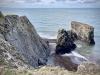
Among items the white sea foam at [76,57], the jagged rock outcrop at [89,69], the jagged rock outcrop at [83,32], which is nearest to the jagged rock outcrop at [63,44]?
the white sea foam at [76,57]

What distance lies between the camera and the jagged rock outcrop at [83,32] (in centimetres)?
6588

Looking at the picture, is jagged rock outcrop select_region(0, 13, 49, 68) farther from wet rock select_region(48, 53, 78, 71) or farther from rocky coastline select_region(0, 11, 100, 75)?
wet rock select_region(48, 53, 78, 71)

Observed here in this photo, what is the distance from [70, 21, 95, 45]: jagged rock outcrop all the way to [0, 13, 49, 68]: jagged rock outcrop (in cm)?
2752

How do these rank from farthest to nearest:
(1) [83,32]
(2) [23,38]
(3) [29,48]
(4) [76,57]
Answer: (1) [83,32], (4) [76,57], (3) [29,48], (2) [23,38]

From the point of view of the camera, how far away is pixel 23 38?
1444 inches

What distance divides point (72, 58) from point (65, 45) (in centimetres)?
601

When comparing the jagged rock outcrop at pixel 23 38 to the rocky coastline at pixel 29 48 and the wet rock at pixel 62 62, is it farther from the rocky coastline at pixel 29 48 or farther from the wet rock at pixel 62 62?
the wet rock at pixel 62 62

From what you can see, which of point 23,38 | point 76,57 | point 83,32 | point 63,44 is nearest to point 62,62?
point 76,57

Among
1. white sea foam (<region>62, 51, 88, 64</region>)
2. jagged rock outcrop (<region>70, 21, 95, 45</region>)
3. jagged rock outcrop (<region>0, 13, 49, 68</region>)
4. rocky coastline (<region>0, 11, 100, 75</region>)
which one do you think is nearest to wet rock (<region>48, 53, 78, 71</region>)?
rocky coastline (<region>0, 11, 100, 75</region>)

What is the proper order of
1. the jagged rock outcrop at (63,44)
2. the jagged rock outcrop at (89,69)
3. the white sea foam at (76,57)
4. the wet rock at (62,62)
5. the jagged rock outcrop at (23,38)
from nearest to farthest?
the jagged rock outcrop at (89,69)
the jagged rock outcrop at (23,38)
the wet rock at (62,62)
the white sea foam at (76,57)
the jagged rock outcrop at (63,44)

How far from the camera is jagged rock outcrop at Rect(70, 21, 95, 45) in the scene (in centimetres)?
6588

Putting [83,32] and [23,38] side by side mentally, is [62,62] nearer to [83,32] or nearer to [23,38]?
[23,38]

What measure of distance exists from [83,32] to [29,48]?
1533 inches

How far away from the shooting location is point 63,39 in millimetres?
53406
